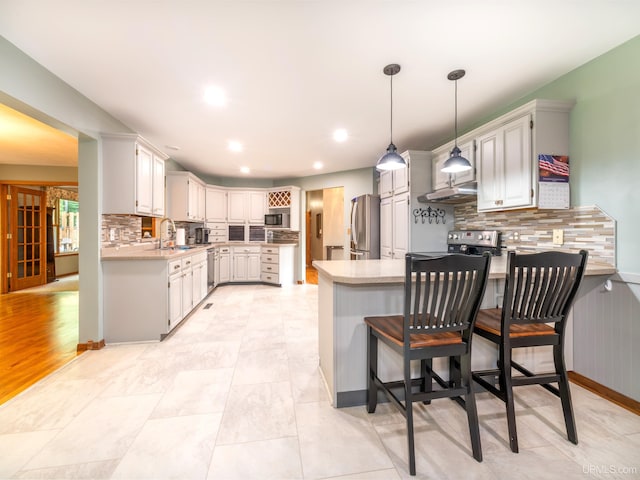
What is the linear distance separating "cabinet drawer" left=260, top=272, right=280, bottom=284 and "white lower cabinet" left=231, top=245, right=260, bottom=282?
0.11 metres

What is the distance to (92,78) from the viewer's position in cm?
230

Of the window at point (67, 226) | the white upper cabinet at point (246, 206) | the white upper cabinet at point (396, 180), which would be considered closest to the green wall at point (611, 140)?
the white upper cabinet at point (396, 180)

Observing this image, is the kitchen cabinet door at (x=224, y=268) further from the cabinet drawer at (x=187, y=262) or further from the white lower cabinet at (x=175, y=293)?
the white lower cabinet at (x=175, y=293)

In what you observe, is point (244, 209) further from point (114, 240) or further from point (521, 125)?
point (521, 125)

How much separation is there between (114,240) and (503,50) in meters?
4.13

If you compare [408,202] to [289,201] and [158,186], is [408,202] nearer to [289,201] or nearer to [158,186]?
[289,201]

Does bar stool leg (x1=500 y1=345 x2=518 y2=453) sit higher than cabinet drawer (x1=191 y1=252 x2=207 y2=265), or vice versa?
cabinet drawer (x1=191 y1=252 x2=207 y2=265)

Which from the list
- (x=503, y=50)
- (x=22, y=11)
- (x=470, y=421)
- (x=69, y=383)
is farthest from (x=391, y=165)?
(x=69, y=383)

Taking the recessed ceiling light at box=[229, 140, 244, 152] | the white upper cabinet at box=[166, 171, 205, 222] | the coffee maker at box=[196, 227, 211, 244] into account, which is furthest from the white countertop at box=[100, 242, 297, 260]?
the recessed ceiling light at box=[229, 140, 244, 152]

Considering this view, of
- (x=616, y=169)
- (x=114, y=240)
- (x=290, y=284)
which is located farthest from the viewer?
(x=290, y=284)

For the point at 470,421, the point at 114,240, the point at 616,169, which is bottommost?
the point at 470,421

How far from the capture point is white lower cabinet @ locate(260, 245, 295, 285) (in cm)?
575

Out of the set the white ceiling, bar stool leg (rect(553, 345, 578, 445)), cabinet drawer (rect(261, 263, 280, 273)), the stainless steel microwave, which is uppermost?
the white ceiling

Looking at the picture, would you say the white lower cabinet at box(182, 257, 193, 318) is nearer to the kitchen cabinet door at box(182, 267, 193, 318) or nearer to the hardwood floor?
the kitchen cabinet door at box(182, 267, 193, 318)
